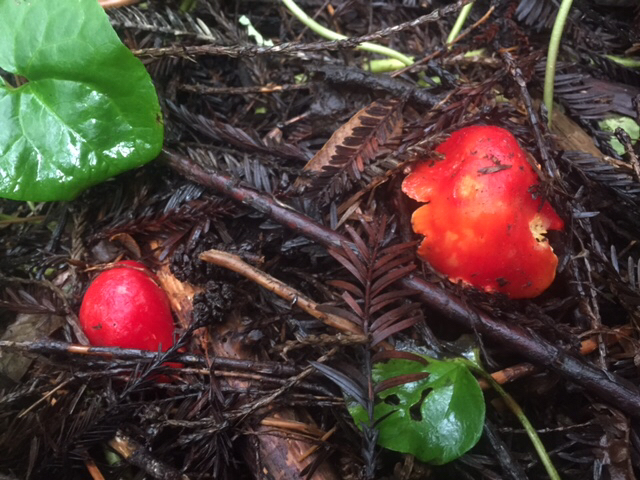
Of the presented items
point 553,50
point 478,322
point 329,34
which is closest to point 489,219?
point 478,322

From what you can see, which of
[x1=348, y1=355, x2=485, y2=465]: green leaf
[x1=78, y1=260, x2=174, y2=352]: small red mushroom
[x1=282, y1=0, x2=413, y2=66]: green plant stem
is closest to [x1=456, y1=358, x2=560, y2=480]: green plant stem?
[x1=348, y1=355, x2=485, y2=465]: green leaf

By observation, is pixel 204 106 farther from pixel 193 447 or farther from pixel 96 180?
pixel 193 447

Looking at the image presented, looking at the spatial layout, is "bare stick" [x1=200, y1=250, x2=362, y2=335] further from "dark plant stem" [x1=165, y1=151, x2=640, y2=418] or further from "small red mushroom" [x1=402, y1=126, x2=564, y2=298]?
"small red mushroom" [x1=402, y1=126, x2=564, y2=298]

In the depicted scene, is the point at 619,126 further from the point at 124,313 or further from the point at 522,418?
the point at 124,313

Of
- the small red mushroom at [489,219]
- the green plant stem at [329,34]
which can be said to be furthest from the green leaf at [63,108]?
the small red mushroom at [489,219]

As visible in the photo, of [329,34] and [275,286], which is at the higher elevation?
[329,34]

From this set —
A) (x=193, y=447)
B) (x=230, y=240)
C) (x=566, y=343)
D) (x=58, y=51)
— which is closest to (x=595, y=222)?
(x=566, y=343)
